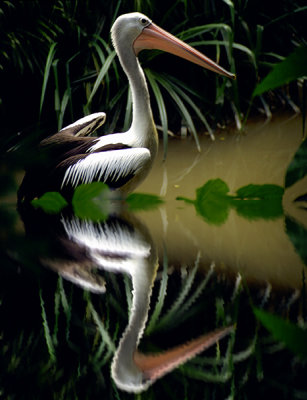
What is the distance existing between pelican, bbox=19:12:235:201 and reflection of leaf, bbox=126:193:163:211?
0.15ft

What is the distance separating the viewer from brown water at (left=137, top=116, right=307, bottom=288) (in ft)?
5.68

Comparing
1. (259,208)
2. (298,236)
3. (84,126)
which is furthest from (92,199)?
(298,236)

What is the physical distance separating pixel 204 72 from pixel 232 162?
2.70 feet

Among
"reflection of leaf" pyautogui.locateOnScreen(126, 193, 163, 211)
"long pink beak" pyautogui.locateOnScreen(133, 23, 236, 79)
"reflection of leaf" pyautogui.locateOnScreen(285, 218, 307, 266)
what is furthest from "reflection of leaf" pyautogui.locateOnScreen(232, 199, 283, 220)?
"long pink beak" pyautogui.locateOnScreen(133, 23, 236, 79)

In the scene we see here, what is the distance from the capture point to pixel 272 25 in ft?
14.1

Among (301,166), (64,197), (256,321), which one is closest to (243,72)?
(64,197)

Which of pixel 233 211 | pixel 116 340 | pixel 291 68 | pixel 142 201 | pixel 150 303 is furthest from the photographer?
pixel 142 201

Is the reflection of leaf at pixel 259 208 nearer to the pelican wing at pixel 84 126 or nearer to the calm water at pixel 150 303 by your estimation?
the calm water at pixel 150 303

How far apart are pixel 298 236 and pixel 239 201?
0.67 m

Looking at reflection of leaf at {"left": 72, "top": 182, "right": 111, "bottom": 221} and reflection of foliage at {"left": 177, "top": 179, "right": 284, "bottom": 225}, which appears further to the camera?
reflection of leaf at {"left": 72, "top": 182, "right": 111, "bottom": 221}

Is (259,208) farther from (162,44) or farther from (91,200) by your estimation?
(162,44)

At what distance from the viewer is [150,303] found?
138 centimetres

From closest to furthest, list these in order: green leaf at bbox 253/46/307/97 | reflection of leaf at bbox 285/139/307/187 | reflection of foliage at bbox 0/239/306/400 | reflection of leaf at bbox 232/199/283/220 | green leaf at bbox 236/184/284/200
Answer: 1. reflection of foliage at bbox 0/239/306/400
2. green leaf at bbox 253/46/307/97
3. reflection of leaf at bbox 285/139/307/187
4. reflection of leaf at bbox 232/199/283/220
5. green leaf at bbox 236/184/284/200

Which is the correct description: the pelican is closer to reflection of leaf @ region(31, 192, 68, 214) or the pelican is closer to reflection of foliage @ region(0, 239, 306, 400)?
reflection of leaf @ region(31, 192, 68, 214)
